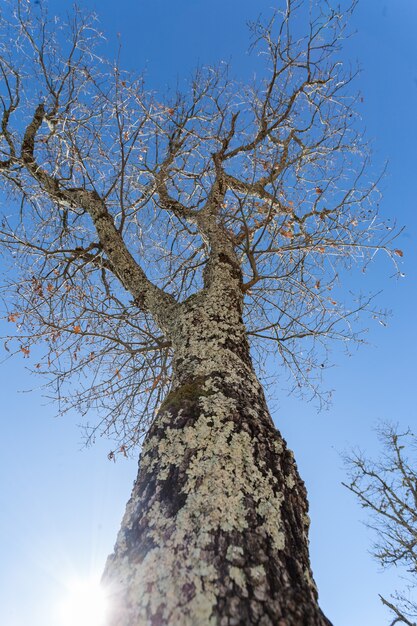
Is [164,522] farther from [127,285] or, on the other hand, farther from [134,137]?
[134,137]

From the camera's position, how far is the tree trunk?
0.91 meters

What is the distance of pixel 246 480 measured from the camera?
127 centimetres

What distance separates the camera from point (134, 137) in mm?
3375

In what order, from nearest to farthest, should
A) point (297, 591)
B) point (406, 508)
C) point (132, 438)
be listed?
point (297, 591) → point (132, 438) → point (406, 508)

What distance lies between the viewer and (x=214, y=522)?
3.59 ft

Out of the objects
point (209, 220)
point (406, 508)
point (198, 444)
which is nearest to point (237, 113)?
point (209, 220)

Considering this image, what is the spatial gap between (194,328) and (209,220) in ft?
5.66

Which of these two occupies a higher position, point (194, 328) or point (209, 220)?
point (209, 220)

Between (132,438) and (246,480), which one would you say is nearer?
(246,480)

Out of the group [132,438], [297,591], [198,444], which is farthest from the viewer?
[132,438]

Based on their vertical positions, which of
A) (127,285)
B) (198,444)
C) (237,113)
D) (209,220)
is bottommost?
(198,444)

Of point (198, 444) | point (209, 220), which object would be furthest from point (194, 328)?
point (209, 220)

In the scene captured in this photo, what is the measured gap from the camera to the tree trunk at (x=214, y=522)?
91 cm

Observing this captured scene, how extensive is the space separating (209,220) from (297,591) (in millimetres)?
3098
